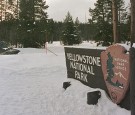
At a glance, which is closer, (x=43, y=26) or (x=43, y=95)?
(x=43, y=95)

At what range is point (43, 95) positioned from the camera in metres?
9.36

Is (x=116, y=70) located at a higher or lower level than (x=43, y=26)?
lower

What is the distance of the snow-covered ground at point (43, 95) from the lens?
7.21m

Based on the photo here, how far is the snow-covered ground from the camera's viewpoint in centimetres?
721

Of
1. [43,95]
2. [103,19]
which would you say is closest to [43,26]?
[103,19]

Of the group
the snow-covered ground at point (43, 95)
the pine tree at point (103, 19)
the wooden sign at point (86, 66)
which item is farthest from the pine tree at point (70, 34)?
the wooden sign at point (86, 66)

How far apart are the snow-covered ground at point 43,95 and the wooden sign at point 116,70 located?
259 mm

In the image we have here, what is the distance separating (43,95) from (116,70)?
313cm

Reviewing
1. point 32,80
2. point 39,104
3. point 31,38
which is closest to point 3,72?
point 32,80

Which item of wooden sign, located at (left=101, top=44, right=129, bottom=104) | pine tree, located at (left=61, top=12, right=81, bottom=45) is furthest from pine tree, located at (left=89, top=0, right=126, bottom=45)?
wooden sign, located at (left=101, top=44, right=129, bottom=104)

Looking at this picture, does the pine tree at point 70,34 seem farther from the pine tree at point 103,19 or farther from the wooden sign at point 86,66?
the wooden sign at point 86,66

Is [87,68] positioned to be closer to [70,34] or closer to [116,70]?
[116,70]

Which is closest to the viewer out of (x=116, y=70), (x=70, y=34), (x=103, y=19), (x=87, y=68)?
(x=116, y=70)

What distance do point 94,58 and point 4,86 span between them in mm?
4267
